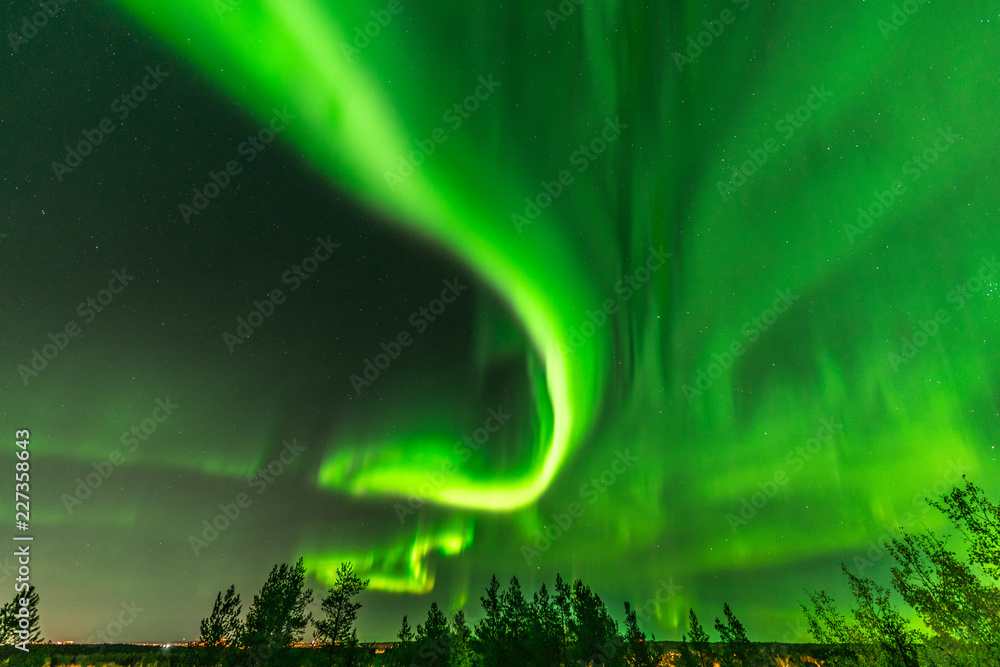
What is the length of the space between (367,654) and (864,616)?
55069 millimetres

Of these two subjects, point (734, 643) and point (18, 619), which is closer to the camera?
point (18, 619)

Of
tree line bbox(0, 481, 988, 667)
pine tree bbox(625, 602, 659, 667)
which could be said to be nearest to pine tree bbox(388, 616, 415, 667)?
tree line bbox(0, 481, 988, 667)

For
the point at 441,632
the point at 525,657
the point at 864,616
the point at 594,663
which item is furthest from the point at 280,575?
the point at 864,616

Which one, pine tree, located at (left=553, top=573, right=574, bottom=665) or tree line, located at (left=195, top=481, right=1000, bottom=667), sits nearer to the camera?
tree line, located at (left=195, top=481, right=1000, bottom=667)

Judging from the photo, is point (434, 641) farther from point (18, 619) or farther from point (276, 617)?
point (18, 619)

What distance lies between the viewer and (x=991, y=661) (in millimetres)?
27875

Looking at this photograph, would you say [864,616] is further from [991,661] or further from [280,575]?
[280,575]

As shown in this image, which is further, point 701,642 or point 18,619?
point 701,642

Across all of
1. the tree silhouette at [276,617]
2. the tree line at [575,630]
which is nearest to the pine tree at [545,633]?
the tree line at [575,630]

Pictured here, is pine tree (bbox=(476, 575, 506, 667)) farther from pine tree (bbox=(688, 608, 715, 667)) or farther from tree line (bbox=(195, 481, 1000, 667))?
pine tree (bbox=(688, 608, 715, 667))

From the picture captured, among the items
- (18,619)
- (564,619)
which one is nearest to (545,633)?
(564,619)

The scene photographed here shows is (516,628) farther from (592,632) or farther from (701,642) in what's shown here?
(701,642)

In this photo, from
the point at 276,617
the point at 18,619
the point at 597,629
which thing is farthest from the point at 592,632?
the point at 18,619

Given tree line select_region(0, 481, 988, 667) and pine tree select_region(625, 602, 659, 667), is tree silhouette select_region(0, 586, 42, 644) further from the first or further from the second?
pine tree select_region(625, 602, 659, 667)
